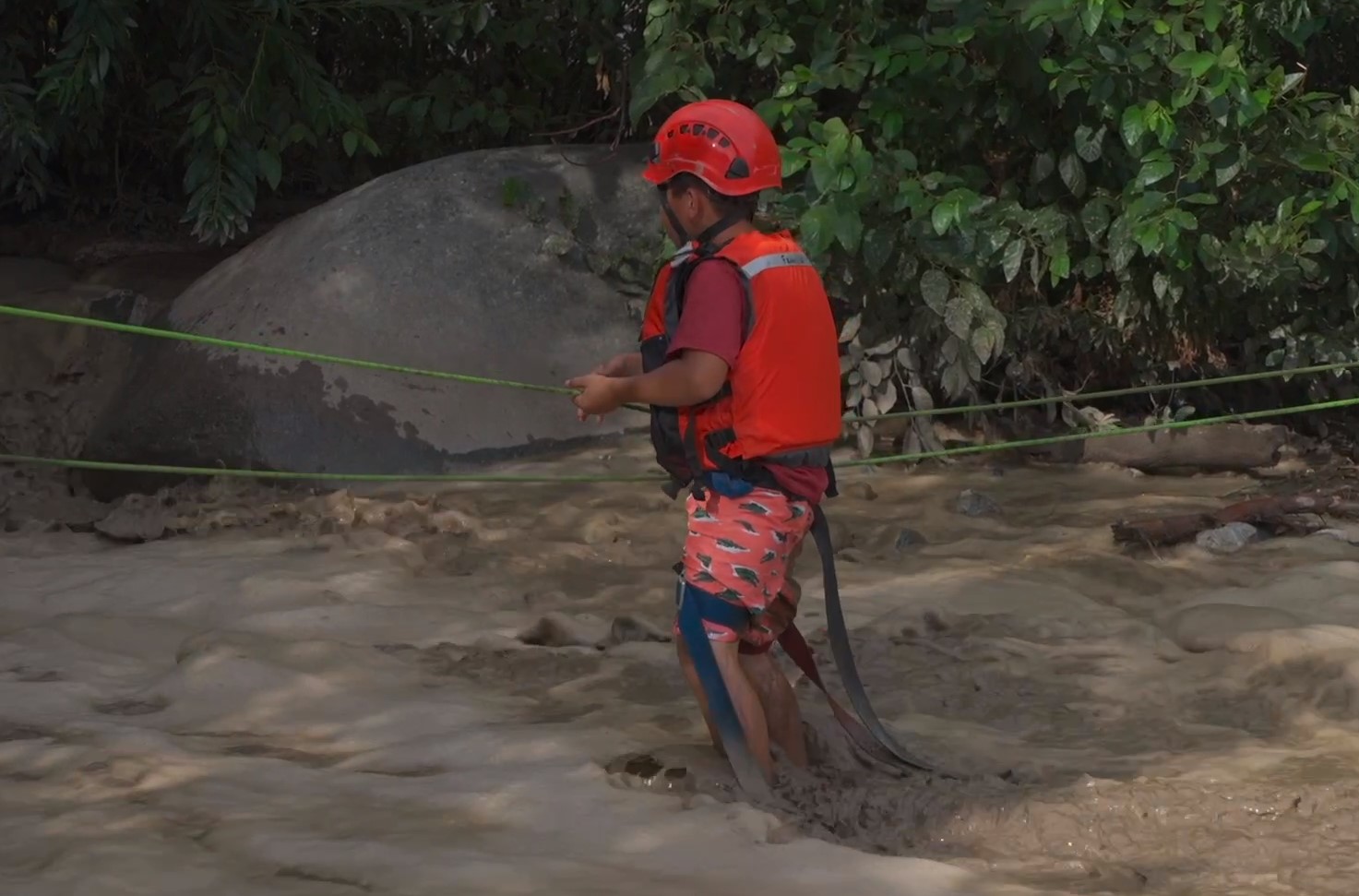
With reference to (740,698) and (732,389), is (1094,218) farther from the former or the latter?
(740,698)

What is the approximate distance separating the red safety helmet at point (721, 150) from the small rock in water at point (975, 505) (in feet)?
7.63

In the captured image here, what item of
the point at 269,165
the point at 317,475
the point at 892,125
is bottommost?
the point at 317,475

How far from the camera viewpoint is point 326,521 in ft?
16.6

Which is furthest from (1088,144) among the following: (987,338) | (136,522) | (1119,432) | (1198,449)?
(136,522)

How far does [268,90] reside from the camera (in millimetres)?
6621

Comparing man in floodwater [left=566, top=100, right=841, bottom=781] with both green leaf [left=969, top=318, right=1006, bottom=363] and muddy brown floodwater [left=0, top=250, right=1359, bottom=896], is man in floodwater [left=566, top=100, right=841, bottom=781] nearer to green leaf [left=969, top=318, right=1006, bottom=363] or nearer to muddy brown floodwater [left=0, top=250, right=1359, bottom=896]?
muddy brown floodwater [left=0, top=250, right=1359, bottom=896]

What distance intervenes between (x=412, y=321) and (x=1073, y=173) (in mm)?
2323

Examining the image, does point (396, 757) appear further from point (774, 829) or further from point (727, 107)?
point (727, 107)

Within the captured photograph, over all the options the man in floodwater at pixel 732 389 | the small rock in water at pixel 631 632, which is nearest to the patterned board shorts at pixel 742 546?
the man in floodwater at pixel 732 389

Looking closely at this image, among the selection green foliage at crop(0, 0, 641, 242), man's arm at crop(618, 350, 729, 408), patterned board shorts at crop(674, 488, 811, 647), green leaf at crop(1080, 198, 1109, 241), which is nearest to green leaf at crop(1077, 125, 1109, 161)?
green leaf at crop(1080, 198, 1109, 241)

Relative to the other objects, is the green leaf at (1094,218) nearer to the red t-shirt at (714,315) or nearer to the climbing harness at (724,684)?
the climbing harness at (724,684)

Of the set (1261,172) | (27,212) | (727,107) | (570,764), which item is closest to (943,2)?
(1261,172)

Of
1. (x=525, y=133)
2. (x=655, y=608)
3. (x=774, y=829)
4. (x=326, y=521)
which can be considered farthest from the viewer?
(x=525, y=133)

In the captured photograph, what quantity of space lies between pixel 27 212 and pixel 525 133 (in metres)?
2.45
